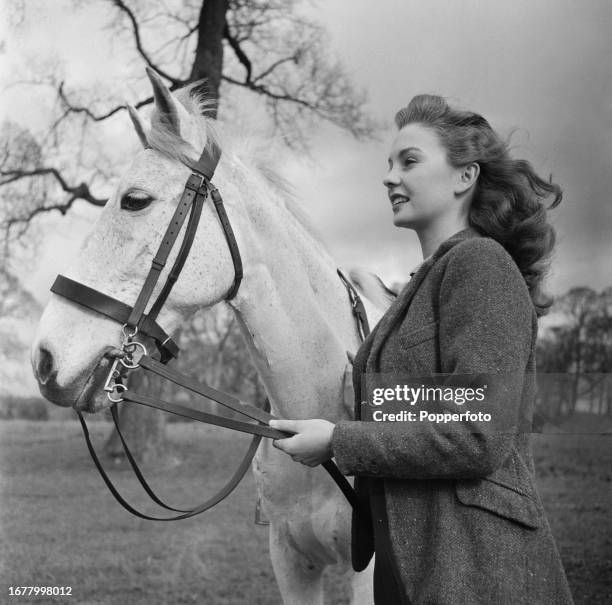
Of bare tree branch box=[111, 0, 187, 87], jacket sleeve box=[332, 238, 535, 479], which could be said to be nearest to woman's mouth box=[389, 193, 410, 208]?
jacket sleeve box=[332, 238, 535, 479]

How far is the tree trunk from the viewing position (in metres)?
4.51

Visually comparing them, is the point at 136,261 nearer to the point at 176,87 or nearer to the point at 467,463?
the point at 467,463

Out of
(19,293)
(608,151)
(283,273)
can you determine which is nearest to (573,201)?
(608,151)

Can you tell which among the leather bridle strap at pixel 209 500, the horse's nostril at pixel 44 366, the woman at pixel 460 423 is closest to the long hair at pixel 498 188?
the woman at pixel 460 423

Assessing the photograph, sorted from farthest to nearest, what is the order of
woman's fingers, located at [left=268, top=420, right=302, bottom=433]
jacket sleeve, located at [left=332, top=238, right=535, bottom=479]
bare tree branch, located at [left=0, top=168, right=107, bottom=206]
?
bare tree branch, located at [left=0, top=168, right=107, bottom=206]
woman's fingers, located at [left=268, top=420, right=302, bottom=433]
jacket sleeve, located at [left=332, top=238, right=535, bottom=479]

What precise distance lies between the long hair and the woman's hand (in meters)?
0.51

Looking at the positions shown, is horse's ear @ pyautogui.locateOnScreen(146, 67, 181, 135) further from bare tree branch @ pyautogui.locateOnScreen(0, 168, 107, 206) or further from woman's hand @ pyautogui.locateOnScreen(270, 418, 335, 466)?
bare tree branch @ pyautogui.locateOnScreen(0, 168, 107, 206)

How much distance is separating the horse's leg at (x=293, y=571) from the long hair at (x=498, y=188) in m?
1.14

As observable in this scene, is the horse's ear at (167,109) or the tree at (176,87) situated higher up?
the tree at (176,87)

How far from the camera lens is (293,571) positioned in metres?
1.91

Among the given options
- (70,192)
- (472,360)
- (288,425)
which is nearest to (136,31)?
(70,192)

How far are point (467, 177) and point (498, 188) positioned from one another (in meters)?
0.07

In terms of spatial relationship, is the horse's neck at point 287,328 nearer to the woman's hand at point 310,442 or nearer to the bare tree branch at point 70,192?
the woman's hand at point 310,442

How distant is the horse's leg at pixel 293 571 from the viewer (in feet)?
6.21
